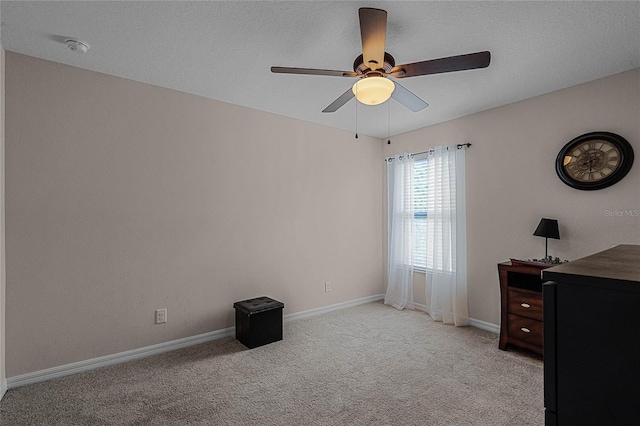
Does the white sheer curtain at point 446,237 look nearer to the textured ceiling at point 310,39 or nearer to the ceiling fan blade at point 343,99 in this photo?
the textured ceiling at point 310,39

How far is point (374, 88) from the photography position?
6.33 feet

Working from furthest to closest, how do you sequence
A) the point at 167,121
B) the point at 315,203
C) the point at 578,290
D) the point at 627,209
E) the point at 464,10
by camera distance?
the point at 315,203 → the point at 167,121 → the point at 627,209 → the point at 464,10 → the point at 578,290

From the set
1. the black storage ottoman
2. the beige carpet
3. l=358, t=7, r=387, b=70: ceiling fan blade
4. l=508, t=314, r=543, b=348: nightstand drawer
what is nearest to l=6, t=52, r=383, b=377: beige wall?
the black storage ottoman

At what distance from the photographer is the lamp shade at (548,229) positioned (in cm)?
291

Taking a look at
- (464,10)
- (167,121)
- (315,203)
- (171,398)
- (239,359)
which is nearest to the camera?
(464,10)

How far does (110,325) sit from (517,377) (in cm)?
341

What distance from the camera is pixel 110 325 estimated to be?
272cm

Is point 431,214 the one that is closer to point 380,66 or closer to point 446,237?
point 446,237

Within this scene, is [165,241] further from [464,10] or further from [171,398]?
[464,10]

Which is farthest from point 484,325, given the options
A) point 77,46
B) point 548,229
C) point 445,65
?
point 77,46

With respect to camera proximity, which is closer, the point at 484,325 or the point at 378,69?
the point at 378,69

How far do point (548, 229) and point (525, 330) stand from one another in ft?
3.13

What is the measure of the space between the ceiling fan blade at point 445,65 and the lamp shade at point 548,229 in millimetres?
1845

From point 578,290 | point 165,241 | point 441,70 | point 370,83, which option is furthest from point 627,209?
point 165,241
